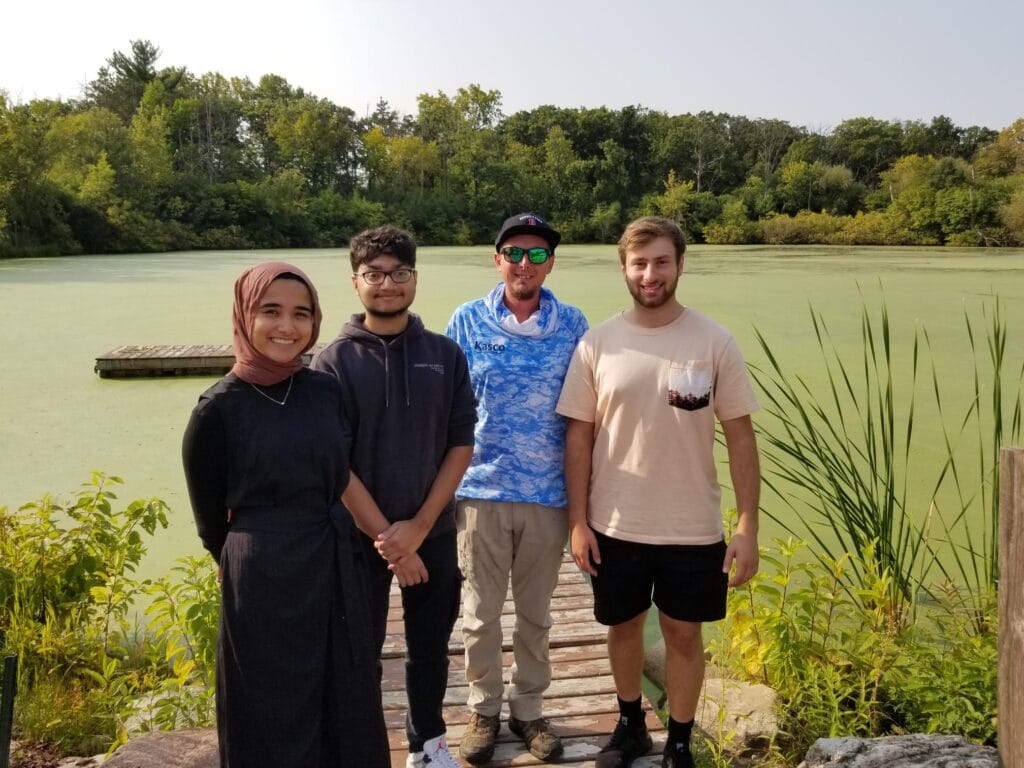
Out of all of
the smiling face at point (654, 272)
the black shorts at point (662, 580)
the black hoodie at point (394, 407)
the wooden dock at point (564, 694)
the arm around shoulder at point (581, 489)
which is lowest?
the wooden dock at point (564, 694)

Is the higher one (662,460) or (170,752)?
(662,460)

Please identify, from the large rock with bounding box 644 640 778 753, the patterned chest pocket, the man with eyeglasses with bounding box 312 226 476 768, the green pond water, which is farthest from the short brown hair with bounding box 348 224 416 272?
the large rock with bounding box 644 640 778 753

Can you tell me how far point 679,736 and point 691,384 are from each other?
70 centimetres

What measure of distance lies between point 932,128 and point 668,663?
46.6m

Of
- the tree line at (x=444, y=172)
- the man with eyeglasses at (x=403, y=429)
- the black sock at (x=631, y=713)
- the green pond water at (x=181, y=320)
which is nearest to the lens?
the man with eyeglasses at (x=403, y=429)

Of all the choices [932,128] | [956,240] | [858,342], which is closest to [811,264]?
[858,342]

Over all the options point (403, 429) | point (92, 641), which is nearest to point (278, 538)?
point (403, 429)

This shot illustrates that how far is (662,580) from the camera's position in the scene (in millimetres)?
1581

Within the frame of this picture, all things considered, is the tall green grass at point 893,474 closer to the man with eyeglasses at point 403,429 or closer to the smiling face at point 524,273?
the smiling face at point 524,273

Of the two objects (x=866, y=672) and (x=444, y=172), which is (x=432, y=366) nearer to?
(x=866, y=672)

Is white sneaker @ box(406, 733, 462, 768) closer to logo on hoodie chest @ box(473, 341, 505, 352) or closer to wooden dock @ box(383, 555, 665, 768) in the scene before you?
wooden dock @ box(383, 555, 665, 768)

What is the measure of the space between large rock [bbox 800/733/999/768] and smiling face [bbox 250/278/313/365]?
122 cm

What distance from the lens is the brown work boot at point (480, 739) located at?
1700 mm

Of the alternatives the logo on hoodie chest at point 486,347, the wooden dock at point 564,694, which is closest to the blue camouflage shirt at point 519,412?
the logo on hoodie chest at point 486,347
